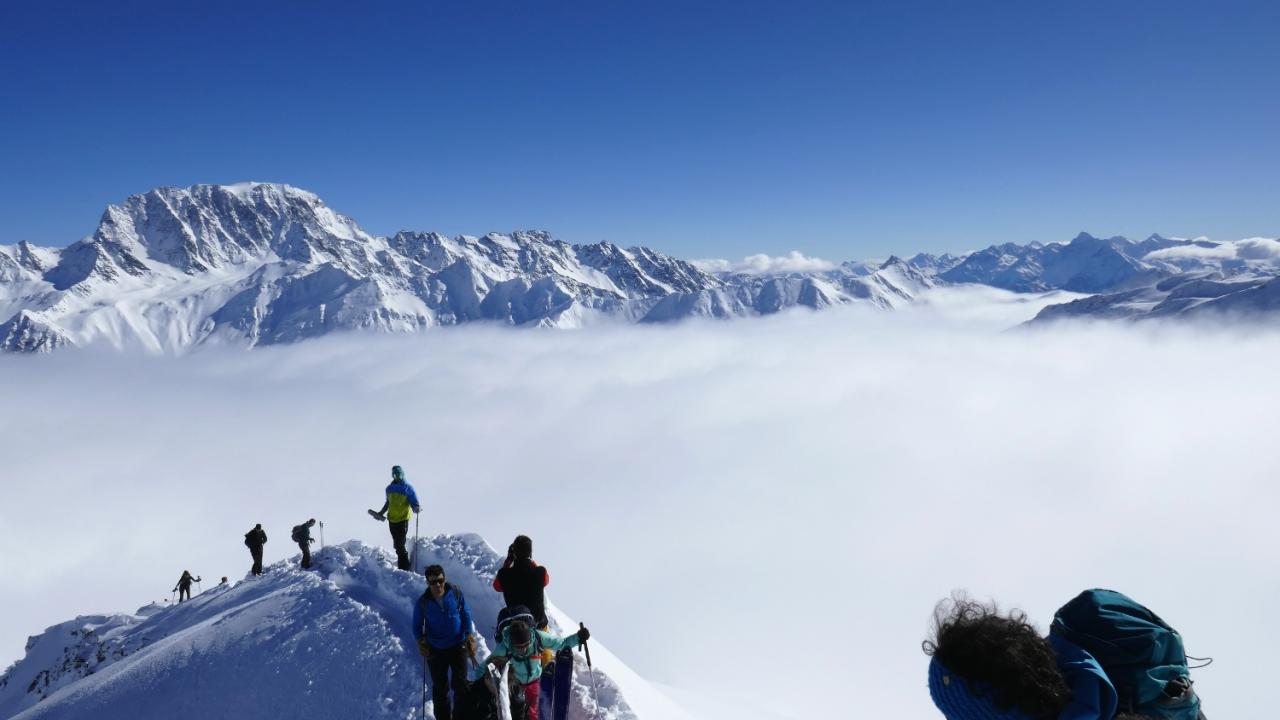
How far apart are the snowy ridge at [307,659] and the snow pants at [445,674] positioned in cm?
106

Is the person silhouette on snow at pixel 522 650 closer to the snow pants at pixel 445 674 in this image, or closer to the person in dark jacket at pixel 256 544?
the snow pants at pixel 445 674

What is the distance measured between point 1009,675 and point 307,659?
41.7 ft

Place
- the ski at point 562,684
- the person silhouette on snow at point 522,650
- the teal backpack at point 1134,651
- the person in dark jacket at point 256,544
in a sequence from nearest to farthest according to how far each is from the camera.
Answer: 1. the teal backpack at point 1134,651
2. the person silhouette on snow at point 522,650
3. the ski at point 562,684
4. the person in dark jacket at point 256,544

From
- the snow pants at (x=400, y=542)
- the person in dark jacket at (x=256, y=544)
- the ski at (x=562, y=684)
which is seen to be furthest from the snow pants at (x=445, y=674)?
the person in dark jacket at (x=256, y=544)

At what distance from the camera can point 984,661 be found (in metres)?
3.08

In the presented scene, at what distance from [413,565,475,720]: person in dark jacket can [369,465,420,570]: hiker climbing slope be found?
19.8 feet

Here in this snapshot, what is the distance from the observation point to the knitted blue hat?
315 centimetres

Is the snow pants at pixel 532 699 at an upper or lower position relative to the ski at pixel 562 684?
upper

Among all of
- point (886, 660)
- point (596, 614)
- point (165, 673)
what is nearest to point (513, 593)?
point (165, 673)

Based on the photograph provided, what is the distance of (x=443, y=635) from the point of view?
31.8 feet

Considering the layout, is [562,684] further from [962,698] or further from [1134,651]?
[1134,651]

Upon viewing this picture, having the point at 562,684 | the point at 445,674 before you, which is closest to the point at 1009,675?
the point at 445,674

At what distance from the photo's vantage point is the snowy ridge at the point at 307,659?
36.5 feet

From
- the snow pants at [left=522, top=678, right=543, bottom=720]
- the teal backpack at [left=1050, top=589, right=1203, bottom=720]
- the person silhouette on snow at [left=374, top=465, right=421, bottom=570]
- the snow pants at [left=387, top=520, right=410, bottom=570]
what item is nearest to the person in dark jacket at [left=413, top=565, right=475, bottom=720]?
the snow pants at [left=522, top=678, right=543, bottom=720]
